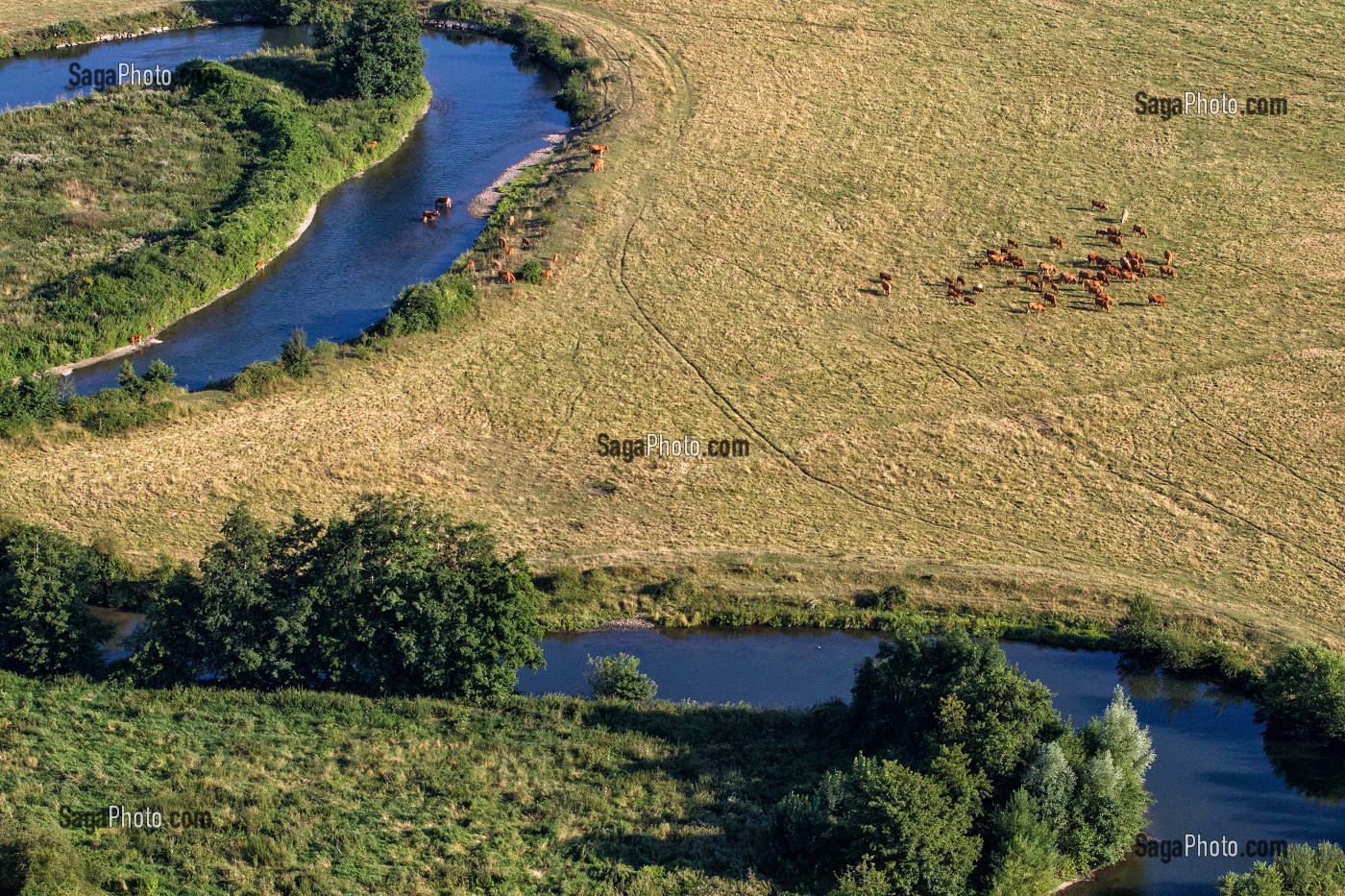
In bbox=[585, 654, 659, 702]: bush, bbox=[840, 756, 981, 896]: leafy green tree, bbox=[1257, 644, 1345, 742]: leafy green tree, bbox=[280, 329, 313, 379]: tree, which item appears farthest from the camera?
bbox=[280, 329, 313, 379]: tree

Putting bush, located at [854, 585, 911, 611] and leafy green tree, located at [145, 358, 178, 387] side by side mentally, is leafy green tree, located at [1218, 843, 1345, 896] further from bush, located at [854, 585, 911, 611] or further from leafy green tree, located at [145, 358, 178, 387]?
leafy green tree, located at [145, 358, 178, 387]

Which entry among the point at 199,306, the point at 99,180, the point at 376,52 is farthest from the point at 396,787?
the point at 376,52

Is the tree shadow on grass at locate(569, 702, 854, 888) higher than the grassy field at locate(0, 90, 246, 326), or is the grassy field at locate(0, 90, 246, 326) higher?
the grassy field at locate(0, 90, 246, 326)

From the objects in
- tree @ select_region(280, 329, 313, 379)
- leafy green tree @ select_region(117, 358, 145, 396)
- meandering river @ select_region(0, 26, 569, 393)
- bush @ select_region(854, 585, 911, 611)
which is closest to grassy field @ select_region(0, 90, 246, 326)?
meandering river @ select_region(0, 26, 569, 393)

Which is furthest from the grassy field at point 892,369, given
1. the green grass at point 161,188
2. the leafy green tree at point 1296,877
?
the leafy green tree at point 1296,877

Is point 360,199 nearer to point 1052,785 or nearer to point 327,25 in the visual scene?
point 327,25
